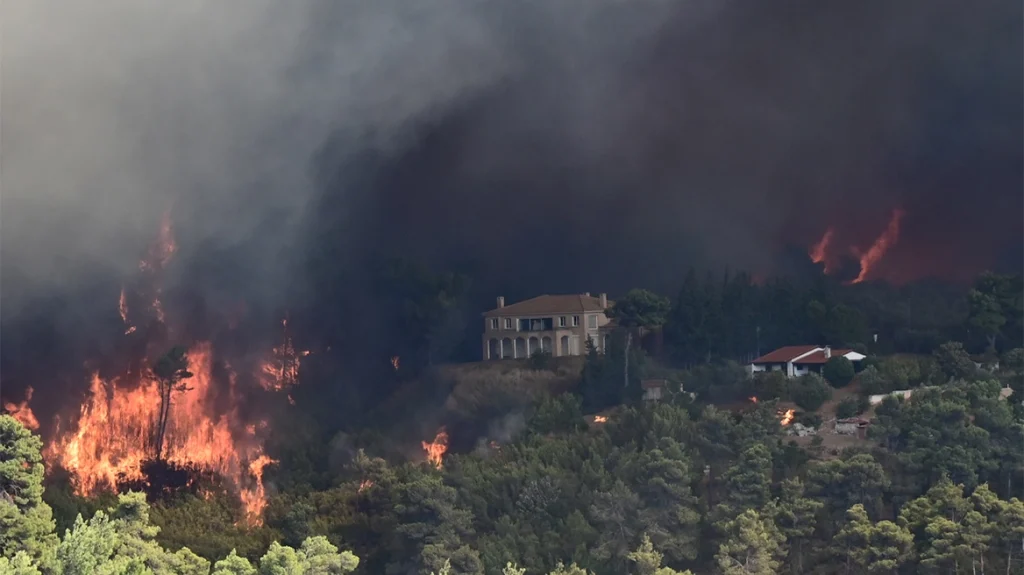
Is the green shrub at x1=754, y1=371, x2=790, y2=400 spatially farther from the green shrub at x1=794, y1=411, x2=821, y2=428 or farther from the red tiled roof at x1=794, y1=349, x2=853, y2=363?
the red tiled roof at x1=794, y1=349, x2=853, y2=363

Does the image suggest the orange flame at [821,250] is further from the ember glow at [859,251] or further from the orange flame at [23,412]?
the orange flame at [23,412]

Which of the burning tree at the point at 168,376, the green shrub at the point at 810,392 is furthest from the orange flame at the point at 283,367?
the green shrub at the point at 810,392

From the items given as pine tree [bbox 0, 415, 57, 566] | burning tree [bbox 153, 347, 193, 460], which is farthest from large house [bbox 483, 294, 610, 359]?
pine tree [bbox 0, 415, 57, 566]

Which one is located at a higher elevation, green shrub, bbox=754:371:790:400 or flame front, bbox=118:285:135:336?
flame front, bbox=118:285:135:336

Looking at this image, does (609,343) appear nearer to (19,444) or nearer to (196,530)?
(196,530)

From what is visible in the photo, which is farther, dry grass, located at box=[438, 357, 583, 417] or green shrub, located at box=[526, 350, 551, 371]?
green shrub, located at box=[526, 350, 551, 371]

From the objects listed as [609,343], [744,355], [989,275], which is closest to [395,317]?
[609,343]

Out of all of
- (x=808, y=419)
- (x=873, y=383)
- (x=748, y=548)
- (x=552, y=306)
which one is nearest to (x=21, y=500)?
(x=748, y=548)
